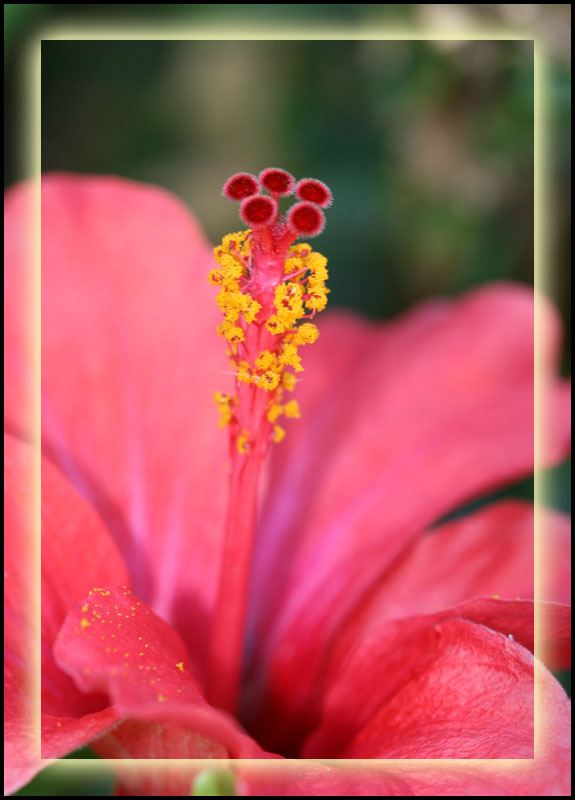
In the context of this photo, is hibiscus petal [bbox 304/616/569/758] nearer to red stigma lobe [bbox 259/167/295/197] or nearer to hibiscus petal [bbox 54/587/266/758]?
hibiscus petal [bbox 54/587/266/758]

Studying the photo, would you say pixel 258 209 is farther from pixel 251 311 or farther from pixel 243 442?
pixel 243 442

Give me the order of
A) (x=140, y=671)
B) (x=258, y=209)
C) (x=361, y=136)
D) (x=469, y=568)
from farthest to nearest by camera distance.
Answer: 1. (x=361, y=136)
2. (x=469, y=568)
3. (x=258, y=209)
4. (x=140, y=671)

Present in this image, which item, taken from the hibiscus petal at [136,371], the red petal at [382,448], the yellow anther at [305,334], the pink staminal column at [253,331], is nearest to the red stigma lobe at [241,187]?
the pink staminal column at [253,331]

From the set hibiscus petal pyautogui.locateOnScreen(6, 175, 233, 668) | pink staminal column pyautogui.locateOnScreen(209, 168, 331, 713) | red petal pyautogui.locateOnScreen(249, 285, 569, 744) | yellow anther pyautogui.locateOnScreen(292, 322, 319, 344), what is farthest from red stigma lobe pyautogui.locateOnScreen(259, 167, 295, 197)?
red petal pyautogui.locateOnScreen(249, 285, 569, 744)

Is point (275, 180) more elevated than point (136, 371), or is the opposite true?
point (275, 180)

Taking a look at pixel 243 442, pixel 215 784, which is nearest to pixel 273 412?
pixel 243 442

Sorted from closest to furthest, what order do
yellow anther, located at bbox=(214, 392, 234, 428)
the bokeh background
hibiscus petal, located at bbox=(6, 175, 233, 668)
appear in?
yellow anther, located at bbox=(214, 392, 234, 428) < hibiscus petal, located at bbox=(6, 175, 233, 668) < the bokeh background

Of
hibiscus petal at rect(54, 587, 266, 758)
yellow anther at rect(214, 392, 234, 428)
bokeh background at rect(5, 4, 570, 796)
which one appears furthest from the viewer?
bokeh background at rect(5, 4, 570, 796)
